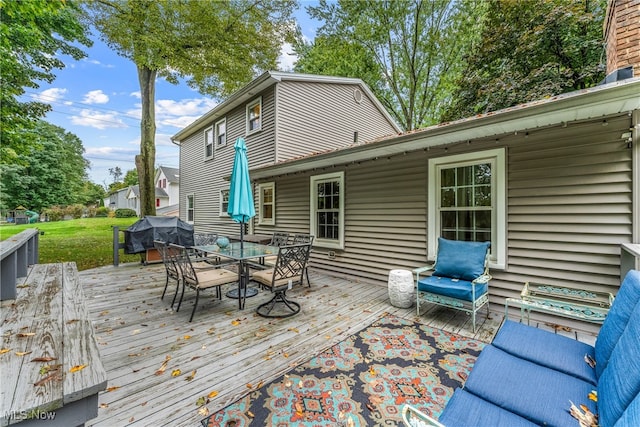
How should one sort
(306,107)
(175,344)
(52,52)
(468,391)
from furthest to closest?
(306,107) → (52,52) → (175,344) → (468,391)

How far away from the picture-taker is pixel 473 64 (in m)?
10.6

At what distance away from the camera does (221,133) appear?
10.8m

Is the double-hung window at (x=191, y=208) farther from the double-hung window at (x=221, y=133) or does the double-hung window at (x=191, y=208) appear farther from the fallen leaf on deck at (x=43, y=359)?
the fallen leaf on deck at (x=43, y=359)

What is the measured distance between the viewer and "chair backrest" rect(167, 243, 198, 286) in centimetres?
360

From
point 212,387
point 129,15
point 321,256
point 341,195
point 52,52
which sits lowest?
point 212,387

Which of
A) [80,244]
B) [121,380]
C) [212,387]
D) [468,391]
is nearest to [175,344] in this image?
[121,380]

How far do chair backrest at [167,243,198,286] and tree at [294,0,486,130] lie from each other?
12941mm

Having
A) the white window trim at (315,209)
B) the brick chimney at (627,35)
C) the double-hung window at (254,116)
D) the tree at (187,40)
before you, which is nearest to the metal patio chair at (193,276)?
the white window trim at (315,209)

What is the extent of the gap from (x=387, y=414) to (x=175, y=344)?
237 cm

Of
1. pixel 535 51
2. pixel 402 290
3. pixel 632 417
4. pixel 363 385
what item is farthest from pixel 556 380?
pixel 535 51

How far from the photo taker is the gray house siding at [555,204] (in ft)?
10.1

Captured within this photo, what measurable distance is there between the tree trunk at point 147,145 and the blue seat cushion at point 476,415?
10.2 metres

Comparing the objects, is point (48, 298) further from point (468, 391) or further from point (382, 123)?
point (382, 123)

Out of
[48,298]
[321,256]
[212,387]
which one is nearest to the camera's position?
[212,387]
